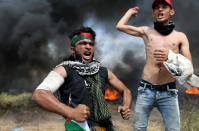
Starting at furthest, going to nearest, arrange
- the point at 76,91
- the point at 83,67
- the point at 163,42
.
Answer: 1. the point at 163,42
2. the point at 83,67
3. the point at 76,91

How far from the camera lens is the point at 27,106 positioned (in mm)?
12930

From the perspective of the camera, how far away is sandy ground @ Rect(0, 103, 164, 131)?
9.09 meters

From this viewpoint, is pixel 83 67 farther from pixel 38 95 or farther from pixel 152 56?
pixel 152 56

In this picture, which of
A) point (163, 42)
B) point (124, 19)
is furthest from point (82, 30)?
point (163, 42)

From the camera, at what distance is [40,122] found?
10305mm

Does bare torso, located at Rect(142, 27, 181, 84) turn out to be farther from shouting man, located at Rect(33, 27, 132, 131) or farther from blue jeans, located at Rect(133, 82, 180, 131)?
shouting man, located at Rect(33, 27, 132, 131)

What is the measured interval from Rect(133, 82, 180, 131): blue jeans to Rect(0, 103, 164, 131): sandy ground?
4962mm

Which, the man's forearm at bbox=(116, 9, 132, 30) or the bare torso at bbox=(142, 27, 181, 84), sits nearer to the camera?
the bare torso at bbox=(142, 27, 181, 84)

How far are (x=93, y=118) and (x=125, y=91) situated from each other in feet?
1.99

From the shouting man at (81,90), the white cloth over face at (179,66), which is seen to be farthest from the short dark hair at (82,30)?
the white cloth over face at (179,66)

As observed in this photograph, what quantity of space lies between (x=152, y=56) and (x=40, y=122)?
8.25 m

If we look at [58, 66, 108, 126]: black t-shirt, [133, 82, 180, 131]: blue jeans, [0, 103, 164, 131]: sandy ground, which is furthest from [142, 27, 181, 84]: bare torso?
[0, 103, 164, 131]: sandy ground

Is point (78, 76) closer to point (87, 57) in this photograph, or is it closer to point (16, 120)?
point (87, 57)

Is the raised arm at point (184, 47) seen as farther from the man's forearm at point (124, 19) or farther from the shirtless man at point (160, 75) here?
the man's forearm at point (124, 19)
